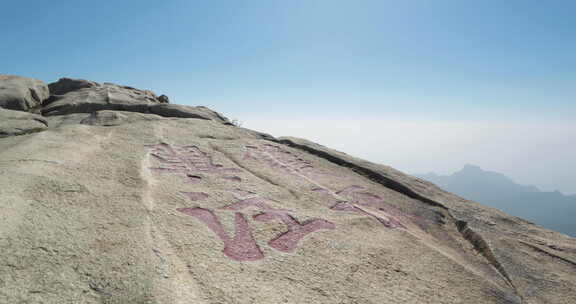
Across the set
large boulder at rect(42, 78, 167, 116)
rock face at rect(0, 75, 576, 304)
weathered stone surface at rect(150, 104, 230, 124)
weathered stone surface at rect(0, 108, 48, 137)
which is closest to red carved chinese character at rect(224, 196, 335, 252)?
rock face at rect(0, 75, 576, 304)

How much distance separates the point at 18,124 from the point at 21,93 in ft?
16.4

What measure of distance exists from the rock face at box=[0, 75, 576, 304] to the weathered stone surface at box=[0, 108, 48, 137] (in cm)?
140

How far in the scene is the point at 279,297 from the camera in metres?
2.69

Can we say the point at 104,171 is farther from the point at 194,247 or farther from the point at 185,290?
the point at 185,290

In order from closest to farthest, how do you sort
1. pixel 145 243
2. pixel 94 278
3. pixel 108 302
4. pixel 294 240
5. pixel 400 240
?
pixel 108 302, pixel 94 278, pixel 145 243, pixel 294 240, pixel 400 240

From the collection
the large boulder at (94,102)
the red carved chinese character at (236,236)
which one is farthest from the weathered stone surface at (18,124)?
the red carved chinese character at (236,236)

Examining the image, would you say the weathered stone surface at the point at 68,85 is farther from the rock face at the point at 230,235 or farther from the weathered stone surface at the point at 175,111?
the rock face at the point at 230,235

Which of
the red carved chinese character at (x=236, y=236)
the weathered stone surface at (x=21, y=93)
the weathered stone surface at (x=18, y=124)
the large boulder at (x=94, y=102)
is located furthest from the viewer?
the large boulder at (x=94, y=102)

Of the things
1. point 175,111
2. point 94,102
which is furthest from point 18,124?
point 175,111

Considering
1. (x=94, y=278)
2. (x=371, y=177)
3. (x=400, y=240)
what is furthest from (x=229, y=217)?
(x=371, y=177)

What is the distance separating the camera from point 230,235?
353 centimetres

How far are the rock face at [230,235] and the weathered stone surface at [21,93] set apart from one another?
582cm

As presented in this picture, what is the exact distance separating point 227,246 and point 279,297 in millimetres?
894

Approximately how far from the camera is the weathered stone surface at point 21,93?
9.95m
